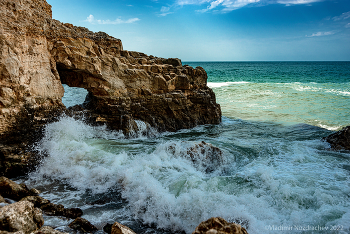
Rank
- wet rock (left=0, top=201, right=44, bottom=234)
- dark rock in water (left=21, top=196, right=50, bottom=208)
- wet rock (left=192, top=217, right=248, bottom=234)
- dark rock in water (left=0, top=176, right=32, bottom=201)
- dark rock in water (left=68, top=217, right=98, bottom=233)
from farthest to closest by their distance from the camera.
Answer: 1. dark rock in water (left=0, top=176, right=32, bottom=201)
2. dark rock in water (left=21, top=196, right=50, bottom=208)
3. dark rock in water (left=68, top=217, right=98, bottom=233)
4. wet rock (left=0, top=201, right=44, bottom=234)
5. wet rock (left=192, top=217, right=248, bottom=234)

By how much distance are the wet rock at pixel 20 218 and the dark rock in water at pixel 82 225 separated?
0.47 meters

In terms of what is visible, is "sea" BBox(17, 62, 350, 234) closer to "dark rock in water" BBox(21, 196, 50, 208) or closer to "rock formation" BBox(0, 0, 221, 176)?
"dark rock in water" BBox(21, 196, 50, 208)

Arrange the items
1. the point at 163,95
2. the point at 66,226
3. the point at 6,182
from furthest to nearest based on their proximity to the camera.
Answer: the point at 163,95 < the point at 6,182 < the point at 66,226

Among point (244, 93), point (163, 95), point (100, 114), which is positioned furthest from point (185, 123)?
point (244, 93)

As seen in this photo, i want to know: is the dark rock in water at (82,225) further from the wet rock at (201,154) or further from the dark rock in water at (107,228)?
the wet rock at (201,154)

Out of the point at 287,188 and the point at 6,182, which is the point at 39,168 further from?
the point at 287,188

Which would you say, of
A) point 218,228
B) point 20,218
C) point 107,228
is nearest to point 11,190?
point 20,218

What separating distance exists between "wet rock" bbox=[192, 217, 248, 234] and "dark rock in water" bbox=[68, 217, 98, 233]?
74.7 inches

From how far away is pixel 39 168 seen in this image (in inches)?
226

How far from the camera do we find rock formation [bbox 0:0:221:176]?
229 inches

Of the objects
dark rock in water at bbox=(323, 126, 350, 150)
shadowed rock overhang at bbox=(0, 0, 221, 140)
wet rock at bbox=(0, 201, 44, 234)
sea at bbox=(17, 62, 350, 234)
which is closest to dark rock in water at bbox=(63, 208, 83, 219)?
sea at bbox=(17, 62, 350, 234)

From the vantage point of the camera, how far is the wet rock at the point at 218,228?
2508 mm

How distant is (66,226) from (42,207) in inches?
29.8

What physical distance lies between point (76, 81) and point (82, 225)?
5468 mm
